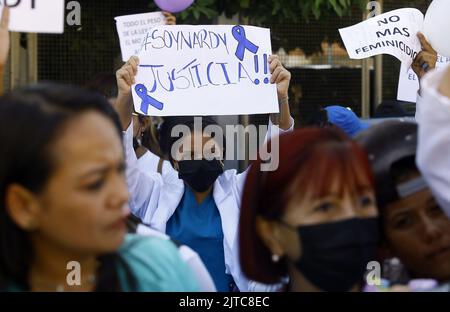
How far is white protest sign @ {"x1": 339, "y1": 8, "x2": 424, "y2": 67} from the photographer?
4.35 meters

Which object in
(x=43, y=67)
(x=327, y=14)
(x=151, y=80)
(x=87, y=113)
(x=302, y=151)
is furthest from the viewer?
(x=43, y=67)

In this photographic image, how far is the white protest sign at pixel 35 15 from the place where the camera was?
3.10 metres

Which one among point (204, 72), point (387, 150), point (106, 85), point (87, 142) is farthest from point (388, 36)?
point (87, 142)

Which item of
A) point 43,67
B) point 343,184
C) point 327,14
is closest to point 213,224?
point 343,184

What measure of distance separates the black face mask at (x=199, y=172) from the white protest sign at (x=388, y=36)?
40.1 inches

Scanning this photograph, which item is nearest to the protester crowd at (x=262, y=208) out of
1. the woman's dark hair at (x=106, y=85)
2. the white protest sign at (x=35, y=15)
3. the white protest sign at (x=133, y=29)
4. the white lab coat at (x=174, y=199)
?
the white protest sign at (x=35, y=15)

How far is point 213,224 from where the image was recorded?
407 centimetres

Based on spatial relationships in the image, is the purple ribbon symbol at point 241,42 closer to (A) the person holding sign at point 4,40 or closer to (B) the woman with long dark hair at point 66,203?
(A) the person holding sign at point 4,40

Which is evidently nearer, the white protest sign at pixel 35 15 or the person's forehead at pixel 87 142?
the person's forehead at pixel 87 142

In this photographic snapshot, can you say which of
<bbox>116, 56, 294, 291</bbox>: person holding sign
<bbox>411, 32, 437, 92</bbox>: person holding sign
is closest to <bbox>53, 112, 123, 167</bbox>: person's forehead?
<bbox>116, 56, 294, 291</bbox>: person holding sign

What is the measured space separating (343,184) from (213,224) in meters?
2.08

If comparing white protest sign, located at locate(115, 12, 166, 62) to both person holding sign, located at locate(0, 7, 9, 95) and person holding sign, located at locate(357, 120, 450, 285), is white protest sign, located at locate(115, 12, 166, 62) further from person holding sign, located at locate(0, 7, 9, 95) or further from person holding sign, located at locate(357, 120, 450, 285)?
person holding sign, located at locate(357, 120, 450, 285)

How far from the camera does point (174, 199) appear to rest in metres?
4.11
